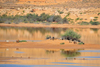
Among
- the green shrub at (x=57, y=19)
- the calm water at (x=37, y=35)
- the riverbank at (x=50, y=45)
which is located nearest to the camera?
the riverbank at (x=50, y=45)

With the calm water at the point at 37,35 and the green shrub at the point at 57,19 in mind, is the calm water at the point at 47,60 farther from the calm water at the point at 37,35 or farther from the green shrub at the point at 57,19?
the green shrub at the point at 57,19

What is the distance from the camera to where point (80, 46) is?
23188mm

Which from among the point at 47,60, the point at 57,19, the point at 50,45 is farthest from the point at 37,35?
the point at 57,19

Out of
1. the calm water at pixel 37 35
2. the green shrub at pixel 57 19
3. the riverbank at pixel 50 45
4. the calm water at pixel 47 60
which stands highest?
the calm water at pixel 47 60

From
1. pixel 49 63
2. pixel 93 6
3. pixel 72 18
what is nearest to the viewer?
pixel 49 63

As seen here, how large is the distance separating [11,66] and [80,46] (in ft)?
33.0

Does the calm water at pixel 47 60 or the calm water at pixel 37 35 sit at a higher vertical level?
the calm water at pixel 47 60

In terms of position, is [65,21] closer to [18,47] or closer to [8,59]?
[18,47]

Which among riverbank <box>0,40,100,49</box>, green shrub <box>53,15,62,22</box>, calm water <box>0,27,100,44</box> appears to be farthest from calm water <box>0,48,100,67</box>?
green shrub <box>53,15,62,22</box>

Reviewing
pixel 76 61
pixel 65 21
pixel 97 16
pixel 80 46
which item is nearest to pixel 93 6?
pixel 97 16

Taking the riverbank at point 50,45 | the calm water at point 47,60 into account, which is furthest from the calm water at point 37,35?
the calm water at point 47,60

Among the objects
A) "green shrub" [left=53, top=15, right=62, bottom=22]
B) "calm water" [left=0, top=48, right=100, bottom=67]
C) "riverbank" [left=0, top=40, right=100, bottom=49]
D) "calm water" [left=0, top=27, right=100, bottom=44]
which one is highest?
Answer: "calm water" [left=0, top=48, right=100, bottom=67]

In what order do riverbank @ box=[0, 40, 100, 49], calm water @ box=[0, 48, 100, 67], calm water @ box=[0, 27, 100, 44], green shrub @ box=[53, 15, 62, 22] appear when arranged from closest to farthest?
calm water @ box=[0, 48, 100, 67] → riverbank @ box=[0, 40, 100, 49] → calm water @ box=[0, 27, 100, 44] → green shrub @ box=[53, 15, 62, 22]

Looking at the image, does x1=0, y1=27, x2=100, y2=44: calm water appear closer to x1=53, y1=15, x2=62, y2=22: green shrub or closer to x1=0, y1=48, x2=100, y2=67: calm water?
x1=0, y1=48, x2=100, y2=67: calm water
